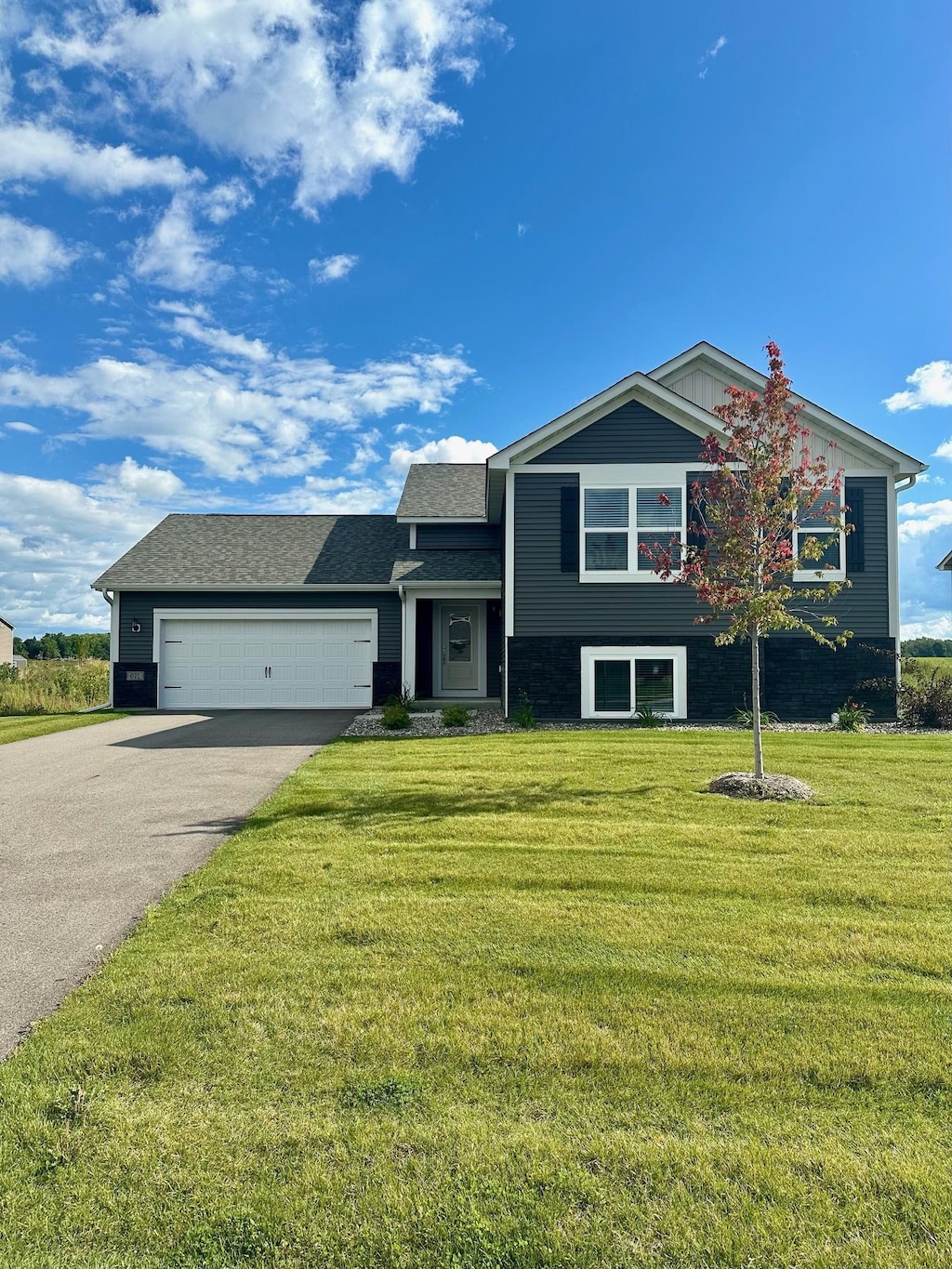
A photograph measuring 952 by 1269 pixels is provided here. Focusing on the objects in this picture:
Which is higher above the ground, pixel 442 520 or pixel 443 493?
pixel 443 493

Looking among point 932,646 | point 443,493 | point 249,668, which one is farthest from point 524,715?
point 932,646

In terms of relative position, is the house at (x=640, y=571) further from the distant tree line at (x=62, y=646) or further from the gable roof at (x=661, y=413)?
the distant tree line at (x=62, y=646)

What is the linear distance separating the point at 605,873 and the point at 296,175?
13.3 m

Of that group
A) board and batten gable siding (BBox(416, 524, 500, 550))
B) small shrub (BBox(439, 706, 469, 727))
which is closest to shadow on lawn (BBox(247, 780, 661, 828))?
small shrub (BBox(439, 706, 469, 727))

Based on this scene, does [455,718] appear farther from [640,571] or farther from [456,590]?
[640,571]

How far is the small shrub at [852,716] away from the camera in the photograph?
12.2 metres

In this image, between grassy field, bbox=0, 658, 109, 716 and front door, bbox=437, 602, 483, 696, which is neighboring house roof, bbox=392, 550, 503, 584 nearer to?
front door, bbox=437, 602, 483, 696

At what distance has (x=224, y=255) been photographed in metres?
13.8

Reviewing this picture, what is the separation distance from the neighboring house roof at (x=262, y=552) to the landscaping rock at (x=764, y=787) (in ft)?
36.5

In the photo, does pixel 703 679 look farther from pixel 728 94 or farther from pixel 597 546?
pixel 728 94

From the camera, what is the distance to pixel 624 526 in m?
13.2

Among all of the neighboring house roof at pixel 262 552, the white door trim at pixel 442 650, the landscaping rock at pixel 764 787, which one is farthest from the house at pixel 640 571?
the landscaping rock at pixel 764 787

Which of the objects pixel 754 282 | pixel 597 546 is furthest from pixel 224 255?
pixel 754 282

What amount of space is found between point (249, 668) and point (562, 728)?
8822 millimetres
